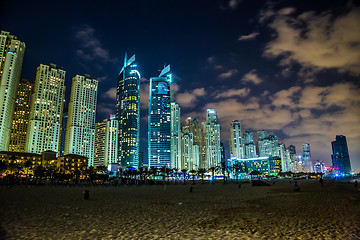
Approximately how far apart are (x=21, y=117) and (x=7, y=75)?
149 feet

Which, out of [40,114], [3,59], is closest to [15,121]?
[40,114]

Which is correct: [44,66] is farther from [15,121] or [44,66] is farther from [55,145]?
[55,145]

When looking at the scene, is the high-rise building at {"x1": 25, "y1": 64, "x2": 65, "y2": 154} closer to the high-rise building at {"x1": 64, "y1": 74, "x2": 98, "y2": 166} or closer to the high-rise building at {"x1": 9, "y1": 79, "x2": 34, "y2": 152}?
the high-rise building at {"x1": 9, "y1": 79, "x2": 34, "y2": 152}

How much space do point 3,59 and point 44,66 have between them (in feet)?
104

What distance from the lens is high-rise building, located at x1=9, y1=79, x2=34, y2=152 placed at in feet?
535

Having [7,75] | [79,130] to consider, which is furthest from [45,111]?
[7,75]

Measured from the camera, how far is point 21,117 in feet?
562

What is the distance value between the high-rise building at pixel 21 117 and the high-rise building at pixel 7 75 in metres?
17.6

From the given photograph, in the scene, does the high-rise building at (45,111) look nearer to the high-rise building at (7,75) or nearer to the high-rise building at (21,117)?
the high-rise building at (21,117)

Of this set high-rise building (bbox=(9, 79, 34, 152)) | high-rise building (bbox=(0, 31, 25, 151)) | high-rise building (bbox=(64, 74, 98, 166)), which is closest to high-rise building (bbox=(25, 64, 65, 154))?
high-rise building (bbox=(9, 79, 34, 152))

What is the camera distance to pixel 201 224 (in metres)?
11.6

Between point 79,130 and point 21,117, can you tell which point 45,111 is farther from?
point 79,130

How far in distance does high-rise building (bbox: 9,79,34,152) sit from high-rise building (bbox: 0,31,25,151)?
1760cm

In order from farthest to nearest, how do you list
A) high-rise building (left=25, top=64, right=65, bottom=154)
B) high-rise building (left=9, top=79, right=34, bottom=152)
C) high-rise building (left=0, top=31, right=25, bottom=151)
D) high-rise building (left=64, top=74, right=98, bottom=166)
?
high-rise building (left=64, top=74, right=98, bottom=166)
high-rise building (left=9, top=79, right=34, bottom=152)
high-rise building (left=25, top=64, right=65, bottom=154)
high-rise building (left=0, top=31, right=25, bottom=151)
